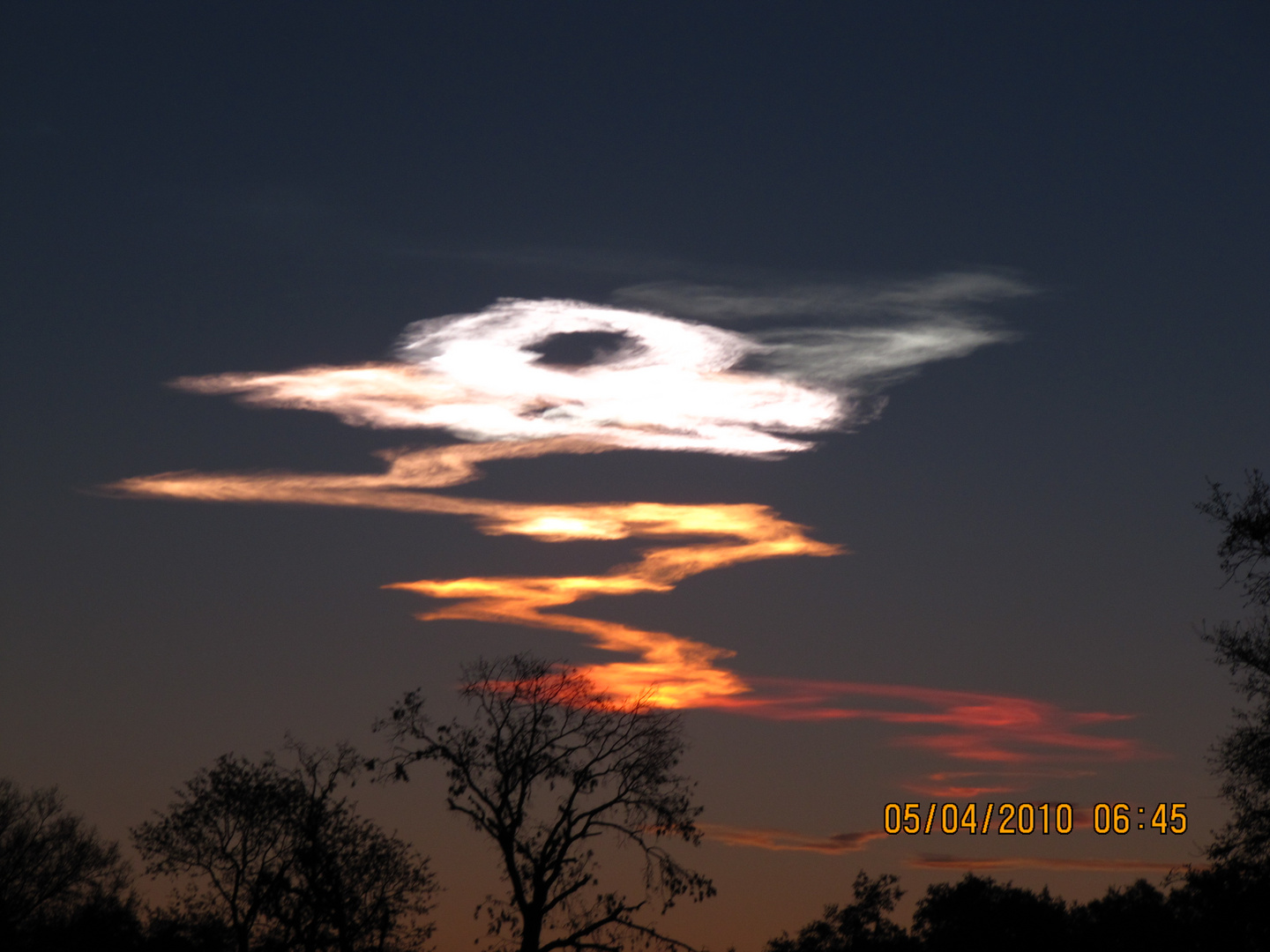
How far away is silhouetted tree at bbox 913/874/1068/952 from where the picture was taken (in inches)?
3996

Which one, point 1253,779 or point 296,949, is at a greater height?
point 1253,779

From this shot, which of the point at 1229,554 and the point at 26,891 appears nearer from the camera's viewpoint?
the point at 1229,554

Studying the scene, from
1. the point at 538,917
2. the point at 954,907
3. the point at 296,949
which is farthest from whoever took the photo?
the point at 954,907

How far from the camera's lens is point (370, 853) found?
65125 millimetres

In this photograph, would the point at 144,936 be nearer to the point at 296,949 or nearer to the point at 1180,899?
the point at 296,949

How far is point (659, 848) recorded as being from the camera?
52.2 meters

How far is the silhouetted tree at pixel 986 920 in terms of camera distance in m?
102

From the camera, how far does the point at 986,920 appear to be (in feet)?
337

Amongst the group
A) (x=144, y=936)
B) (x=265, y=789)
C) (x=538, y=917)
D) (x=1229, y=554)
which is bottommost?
(x=144, y=936)

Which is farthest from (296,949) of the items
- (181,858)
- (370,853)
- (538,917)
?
(538,917)

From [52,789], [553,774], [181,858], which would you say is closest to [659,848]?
[553,774]

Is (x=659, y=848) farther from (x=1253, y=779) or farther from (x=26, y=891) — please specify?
(x=26, y=891)

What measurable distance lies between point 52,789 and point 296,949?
48403mm

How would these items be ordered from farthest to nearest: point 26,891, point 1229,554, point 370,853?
point 26,891 < point 370,853 < point 1229,554
